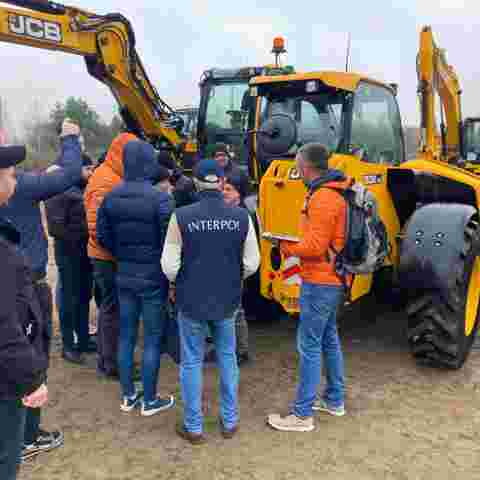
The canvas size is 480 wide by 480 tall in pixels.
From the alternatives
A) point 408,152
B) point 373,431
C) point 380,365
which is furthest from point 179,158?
point 373,431

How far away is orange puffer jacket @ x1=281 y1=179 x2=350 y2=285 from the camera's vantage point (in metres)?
3.55

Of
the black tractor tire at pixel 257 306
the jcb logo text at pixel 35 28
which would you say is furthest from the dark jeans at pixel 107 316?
the jcb logo text at pixel 35 28

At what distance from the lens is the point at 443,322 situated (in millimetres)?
4496

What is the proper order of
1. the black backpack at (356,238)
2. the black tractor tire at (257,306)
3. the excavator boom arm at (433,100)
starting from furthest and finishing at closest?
1. the black tractor tire at (257,306)
2. the excavator boom arm at (433,100)
3. the black backpack at (356,238)

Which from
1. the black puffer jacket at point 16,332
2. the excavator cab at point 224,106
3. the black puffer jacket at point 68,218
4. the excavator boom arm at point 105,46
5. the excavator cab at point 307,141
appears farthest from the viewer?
the excavator cab at point 224,106

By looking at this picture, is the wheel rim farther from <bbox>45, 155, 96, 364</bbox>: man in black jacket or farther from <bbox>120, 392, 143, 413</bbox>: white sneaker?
<bbox>45, 155, 96, 364</bbox>: man in black jacket

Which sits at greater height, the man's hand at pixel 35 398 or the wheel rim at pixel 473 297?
the man's hand at pixel 35 398

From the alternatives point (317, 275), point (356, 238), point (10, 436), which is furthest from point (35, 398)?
point (356, 238)

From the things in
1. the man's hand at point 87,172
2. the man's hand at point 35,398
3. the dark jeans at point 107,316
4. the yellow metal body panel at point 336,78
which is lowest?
the dark jeans at point 107,316

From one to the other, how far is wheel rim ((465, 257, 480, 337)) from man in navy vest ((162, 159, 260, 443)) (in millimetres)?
2330

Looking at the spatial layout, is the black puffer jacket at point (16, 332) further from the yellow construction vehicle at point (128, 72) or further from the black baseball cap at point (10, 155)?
the yellow construction vehicle at point (128, 72)

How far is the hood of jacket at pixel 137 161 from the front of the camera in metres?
3.85

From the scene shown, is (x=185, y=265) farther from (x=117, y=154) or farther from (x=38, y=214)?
(x=117, y=154)

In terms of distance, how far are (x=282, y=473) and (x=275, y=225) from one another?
6.42 feet
